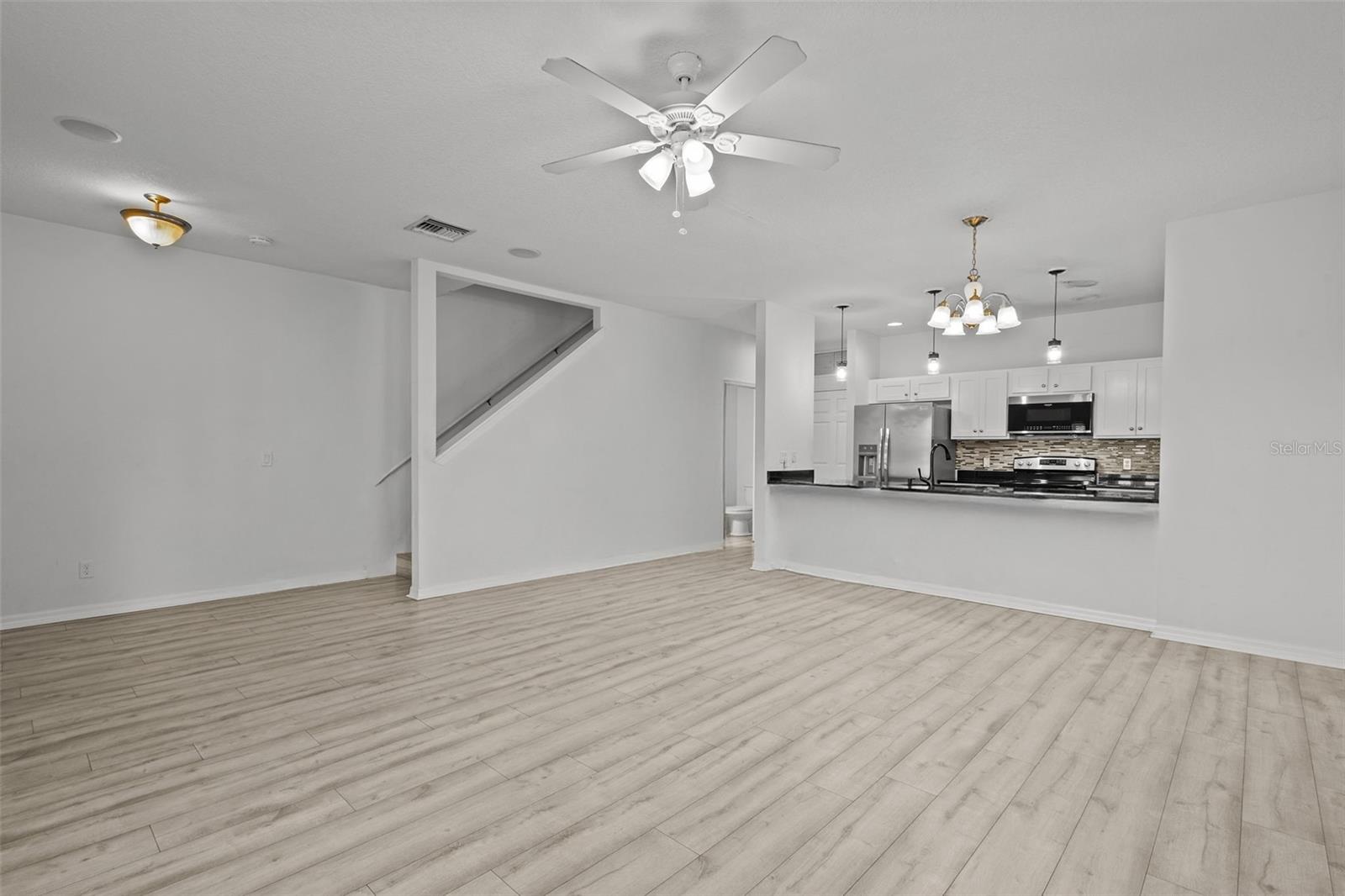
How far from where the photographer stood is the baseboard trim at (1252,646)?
370cm

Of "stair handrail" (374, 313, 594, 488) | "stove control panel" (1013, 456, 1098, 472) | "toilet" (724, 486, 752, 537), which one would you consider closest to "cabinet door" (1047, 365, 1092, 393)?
"stove control panel" (1013, 456, 1098, 472)

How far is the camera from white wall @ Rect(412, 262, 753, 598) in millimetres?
5516

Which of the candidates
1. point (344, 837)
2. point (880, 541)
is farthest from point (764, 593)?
point (344, 837)

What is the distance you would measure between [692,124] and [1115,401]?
20.1 feet

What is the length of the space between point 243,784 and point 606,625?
2399 mm

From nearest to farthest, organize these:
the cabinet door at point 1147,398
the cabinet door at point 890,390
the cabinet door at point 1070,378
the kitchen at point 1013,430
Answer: the cabinet door at point 1147,398
the kitchen at point 1013,430
the cabinet door at point 1070,378
the cabinet door at point 890,390

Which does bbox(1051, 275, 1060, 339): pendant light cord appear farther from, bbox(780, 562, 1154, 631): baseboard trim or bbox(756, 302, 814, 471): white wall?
bbox(780, 562, 1154, 631): baseboard trim

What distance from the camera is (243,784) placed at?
2.33m

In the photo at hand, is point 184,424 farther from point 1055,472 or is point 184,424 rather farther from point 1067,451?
point 1067,451

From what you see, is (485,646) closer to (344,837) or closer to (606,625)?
(606,625)

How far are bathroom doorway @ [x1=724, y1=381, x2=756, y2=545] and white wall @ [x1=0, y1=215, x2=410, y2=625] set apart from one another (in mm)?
4265

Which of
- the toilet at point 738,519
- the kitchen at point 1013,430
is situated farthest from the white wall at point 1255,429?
the toilet at point 738,519

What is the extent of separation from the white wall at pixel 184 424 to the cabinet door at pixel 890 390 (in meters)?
5.89

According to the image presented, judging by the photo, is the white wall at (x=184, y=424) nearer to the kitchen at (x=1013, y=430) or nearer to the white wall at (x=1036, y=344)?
the kitchen at (x=1013, y=430)
